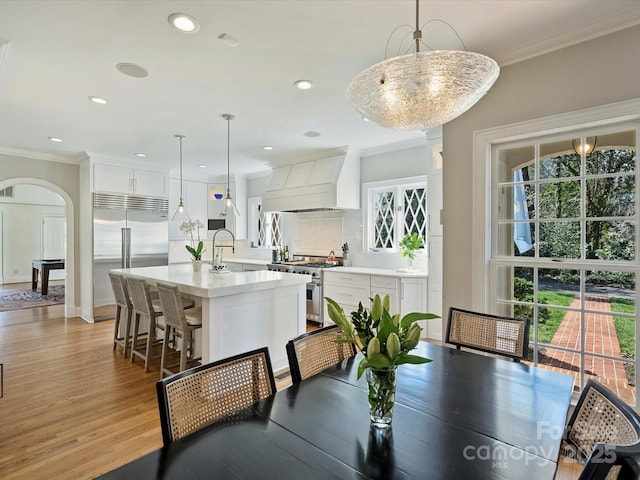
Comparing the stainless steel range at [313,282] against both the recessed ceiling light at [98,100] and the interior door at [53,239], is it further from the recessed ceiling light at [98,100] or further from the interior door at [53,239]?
the interior door at [53,239]

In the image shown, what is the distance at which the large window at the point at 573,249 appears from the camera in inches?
84.9

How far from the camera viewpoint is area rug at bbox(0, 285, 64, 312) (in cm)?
646

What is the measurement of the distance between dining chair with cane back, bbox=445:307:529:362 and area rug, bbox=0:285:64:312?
24.6 feet

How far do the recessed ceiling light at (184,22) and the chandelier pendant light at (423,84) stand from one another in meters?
1.11

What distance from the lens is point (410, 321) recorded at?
45.6 inches

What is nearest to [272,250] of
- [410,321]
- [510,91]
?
[510,91]

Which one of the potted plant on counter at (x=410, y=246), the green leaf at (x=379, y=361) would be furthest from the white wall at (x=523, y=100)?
the green leaf at (x=379, y=361)

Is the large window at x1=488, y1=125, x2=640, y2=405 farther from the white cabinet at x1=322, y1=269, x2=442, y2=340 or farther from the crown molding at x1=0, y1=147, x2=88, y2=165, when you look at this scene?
the crown molding at x1=0, y1=147, x2=88, y2=165

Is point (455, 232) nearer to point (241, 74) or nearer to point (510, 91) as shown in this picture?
point (510, 91)

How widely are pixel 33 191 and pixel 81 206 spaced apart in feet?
18.6

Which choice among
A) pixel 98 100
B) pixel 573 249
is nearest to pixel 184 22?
pixel 98 100

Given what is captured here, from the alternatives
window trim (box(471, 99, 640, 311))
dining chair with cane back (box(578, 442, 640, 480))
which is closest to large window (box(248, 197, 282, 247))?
window trim (box(471, 99, 640, 311))

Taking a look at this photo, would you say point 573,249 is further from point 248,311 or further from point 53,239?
point 53,239

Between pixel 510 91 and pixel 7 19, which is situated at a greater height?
pixel 7 19
